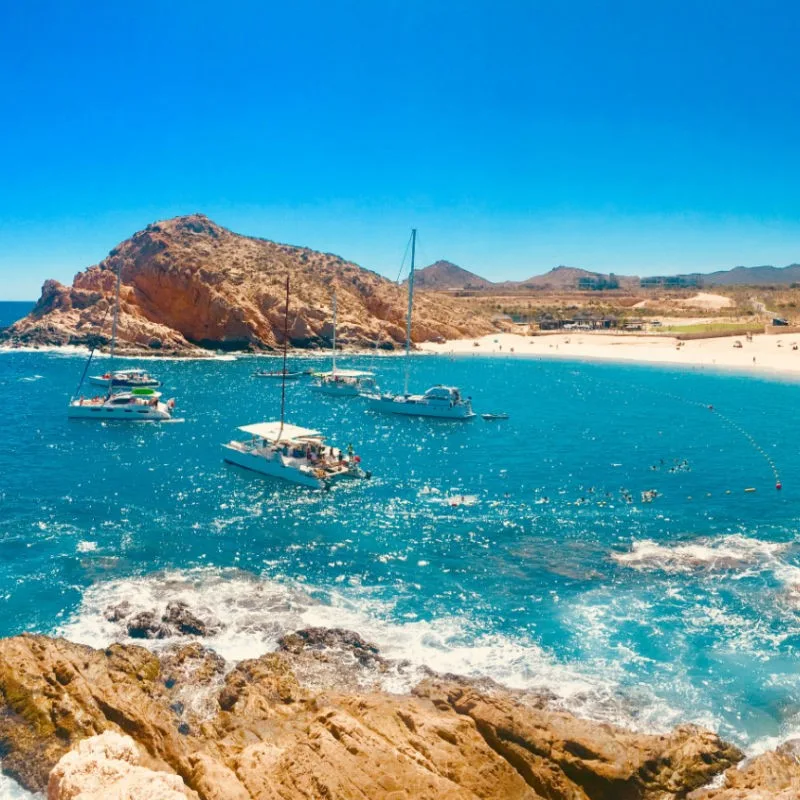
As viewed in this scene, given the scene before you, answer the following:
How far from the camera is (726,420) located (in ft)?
249

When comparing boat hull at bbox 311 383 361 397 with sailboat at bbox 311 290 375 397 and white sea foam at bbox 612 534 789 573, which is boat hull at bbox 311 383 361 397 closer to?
sailboat at bbox 311 290 375 397

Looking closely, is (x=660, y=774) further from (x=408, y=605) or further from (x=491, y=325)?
(x=491, y=325)

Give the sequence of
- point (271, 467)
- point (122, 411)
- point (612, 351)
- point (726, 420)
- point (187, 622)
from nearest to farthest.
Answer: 1. point (187, 622)
2. point (271, 467)
3. point (122, 411)
4. point (726, 420)
5. point (612, 351)

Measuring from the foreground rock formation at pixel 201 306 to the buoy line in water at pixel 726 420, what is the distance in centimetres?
5620

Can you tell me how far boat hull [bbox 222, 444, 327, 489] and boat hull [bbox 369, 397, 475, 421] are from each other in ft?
92.4

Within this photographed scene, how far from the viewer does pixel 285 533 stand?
40781 millimetres

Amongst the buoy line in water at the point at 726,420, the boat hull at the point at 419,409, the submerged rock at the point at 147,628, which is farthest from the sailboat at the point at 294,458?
the buoy line in water at the point at 726,420

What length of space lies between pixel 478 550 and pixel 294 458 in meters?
18.6

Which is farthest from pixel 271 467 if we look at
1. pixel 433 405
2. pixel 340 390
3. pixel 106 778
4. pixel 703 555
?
pixel 340 390

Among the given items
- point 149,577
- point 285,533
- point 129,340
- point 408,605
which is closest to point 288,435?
point 285,533

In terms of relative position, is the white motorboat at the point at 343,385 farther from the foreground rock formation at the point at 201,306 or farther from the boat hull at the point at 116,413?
the foreground rock formation at the point at 201,306

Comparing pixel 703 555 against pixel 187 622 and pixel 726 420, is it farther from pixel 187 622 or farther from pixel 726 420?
pixel 726 420

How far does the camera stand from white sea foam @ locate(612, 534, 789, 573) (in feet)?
118

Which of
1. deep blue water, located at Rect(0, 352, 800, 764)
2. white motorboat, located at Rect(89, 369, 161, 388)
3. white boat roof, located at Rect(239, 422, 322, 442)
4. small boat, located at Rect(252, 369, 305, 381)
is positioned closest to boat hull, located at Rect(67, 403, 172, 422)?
deep blue water, located at Rect(0, 352, 800, 764)
